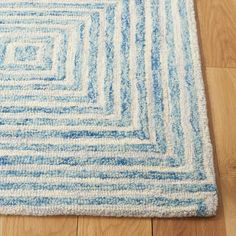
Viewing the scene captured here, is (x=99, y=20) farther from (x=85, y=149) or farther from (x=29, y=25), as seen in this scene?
(x=85, y=149)

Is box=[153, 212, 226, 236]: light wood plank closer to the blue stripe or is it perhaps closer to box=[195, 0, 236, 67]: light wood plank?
the blue stripe

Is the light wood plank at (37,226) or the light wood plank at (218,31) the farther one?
the light wood plank at (218,31)

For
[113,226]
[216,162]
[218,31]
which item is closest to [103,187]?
[113,226]

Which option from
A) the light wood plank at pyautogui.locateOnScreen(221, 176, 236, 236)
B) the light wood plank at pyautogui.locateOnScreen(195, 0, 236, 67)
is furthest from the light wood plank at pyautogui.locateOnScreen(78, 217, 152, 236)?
the light wood plank at pyautogui.locateOnScreen(195, 0, 236, 67)

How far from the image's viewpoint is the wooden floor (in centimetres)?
60

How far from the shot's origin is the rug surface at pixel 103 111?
61 centimetres

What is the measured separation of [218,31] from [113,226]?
17.7 inches

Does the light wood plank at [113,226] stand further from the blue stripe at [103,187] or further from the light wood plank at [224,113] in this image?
the light wood plank at [224,113]

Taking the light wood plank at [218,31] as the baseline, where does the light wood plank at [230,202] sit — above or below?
below

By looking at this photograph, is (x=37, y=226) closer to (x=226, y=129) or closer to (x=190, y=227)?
(x=190, y=227)

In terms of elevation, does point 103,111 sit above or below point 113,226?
above

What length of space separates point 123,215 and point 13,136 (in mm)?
234

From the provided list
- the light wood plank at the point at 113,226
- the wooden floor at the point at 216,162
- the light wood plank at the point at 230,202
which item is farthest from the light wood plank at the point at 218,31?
the light wood plank at the point at 113,226

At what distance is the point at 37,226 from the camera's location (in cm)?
60
